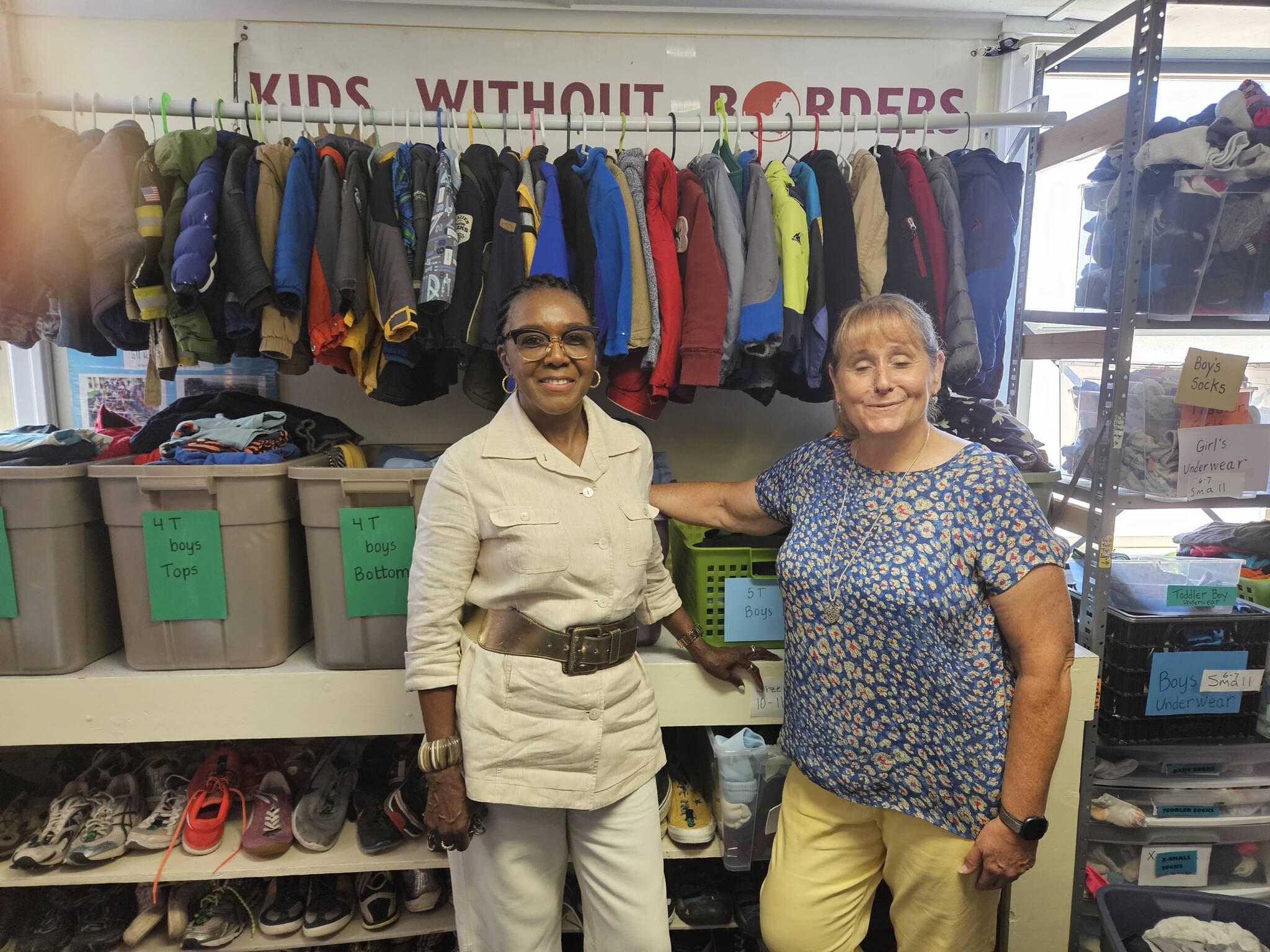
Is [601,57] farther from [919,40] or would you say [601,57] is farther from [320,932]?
[320,932]

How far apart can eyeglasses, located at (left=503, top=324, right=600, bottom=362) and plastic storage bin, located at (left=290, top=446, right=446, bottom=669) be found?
1.60ft

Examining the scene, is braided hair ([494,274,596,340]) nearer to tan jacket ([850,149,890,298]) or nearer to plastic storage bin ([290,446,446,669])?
plastic storage bin ([290,446,446,669])

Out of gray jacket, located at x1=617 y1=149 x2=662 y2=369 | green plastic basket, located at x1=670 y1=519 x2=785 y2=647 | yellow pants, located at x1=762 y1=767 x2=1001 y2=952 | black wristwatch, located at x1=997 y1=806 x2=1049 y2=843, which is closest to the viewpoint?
black wristwatch, located at x1=997 y1=806 x2=1049 y2=843

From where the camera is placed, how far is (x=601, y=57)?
95.7 inches

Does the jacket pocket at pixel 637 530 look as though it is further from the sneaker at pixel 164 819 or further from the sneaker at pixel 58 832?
the sneaker at pixel 58 832

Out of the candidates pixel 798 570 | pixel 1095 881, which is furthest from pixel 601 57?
pixel 1095 881

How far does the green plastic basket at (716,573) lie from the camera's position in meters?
1.78

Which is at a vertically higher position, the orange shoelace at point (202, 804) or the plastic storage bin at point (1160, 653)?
the plastic storage bin at point (1160, 653)

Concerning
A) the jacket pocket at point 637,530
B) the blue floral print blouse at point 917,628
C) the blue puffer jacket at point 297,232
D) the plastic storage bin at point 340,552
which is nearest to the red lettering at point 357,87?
the blue puffer jacket at point 297,232

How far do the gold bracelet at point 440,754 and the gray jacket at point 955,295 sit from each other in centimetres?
153

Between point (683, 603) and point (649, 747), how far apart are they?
1.71 ft

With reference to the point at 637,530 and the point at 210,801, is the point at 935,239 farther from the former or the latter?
the point at 210,801

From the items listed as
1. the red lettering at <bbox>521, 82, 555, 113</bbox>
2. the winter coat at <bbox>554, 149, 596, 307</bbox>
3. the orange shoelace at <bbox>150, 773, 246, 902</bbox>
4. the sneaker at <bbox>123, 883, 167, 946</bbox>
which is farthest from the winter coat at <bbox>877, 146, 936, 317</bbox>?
the sneaker at <bbox>123, 883, 167, 946</bbox>

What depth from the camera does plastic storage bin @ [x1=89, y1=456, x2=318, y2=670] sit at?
5.56 ft
